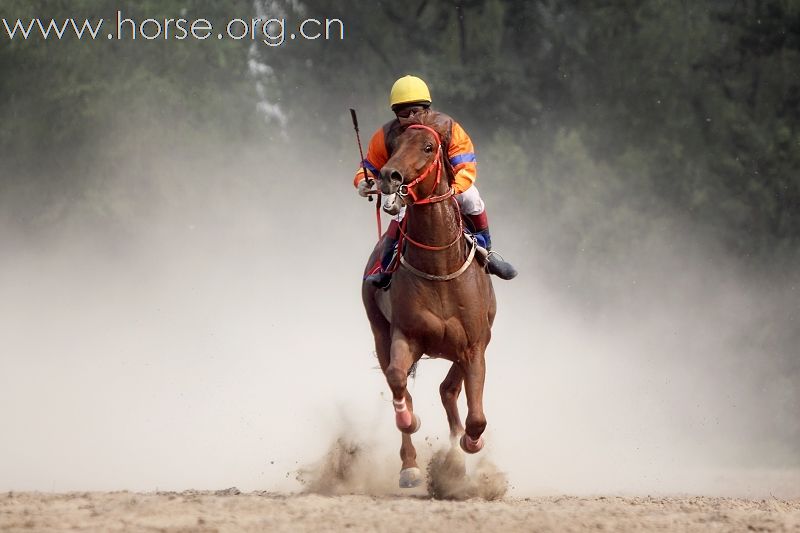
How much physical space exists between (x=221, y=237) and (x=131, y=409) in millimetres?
16668

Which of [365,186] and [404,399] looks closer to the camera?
[365,186]

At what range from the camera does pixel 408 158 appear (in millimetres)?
11875

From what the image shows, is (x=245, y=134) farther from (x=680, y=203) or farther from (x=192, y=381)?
(x=192, y=381)

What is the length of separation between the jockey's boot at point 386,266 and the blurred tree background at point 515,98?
17.8 meters

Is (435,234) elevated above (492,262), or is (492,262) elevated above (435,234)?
(492,262)

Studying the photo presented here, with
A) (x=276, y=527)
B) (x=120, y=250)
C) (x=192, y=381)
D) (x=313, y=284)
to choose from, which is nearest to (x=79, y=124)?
(x=120, y=250)

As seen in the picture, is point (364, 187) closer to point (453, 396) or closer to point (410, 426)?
point (410, 426)

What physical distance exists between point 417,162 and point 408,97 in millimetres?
954

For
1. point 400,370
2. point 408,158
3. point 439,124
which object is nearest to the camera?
point 408,158

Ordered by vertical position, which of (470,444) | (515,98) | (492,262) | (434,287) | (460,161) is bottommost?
(470,444)

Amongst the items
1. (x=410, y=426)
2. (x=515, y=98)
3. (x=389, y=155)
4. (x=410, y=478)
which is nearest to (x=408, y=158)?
(x=389, y=155)

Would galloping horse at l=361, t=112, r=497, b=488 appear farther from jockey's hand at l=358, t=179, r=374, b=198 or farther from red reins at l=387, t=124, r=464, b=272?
jockey's hand at l=358, t=179, r=374, b=198

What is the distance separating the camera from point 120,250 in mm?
38812

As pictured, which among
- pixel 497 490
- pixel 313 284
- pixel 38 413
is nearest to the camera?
pixel 497 490
